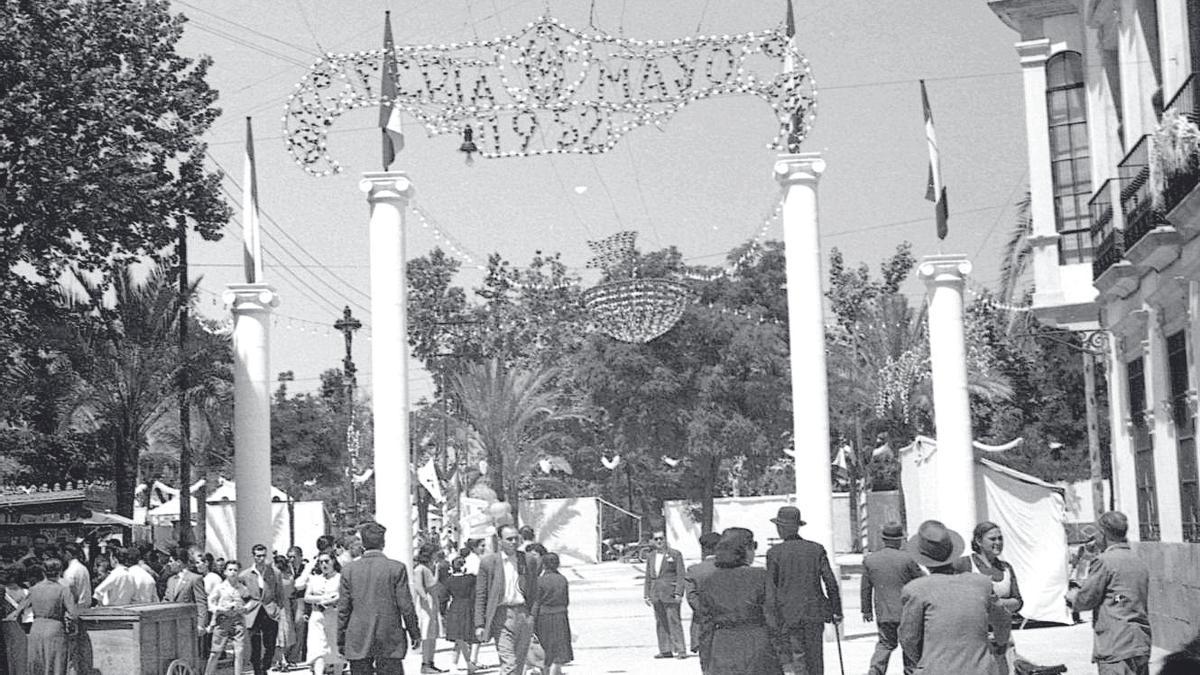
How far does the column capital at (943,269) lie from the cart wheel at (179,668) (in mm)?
11826

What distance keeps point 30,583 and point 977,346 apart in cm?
3379

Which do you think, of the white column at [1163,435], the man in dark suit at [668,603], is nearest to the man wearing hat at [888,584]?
the white column at [1163,435]

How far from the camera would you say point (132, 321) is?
1110 inches

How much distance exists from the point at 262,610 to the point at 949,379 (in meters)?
9.87

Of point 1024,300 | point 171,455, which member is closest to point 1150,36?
point 1024,300

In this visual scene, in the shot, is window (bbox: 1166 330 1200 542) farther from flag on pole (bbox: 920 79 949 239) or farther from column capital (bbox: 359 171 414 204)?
column capital (bbox: 359 171 414 204)

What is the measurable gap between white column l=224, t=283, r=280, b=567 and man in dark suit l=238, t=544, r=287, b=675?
490cm


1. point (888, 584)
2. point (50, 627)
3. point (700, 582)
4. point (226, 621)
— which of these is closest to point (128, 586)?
point (226, 621)

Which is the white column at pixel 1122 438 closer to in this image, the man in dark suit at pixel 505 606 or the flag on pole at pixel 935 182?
the flag on pole at pixel 935 182

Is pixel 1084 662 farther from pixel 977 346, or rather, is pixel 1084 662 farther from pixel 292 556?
pixel 977 346

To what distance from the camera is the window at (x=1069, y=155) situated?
21.0 meters

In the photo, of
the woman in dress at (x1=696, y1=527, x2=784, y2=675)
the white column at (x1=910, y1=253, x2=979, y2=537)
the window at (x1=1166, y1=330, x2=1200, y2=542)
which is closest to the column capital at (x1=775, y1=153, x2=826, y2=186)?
the white column at (x1=910, y1=253, x2=979, y2=537)

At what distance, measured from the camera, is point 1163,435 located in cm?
1703

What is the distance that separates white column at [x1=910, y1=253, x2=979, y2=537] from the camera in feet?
68.2
